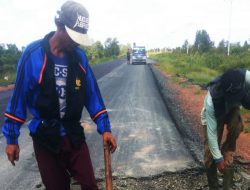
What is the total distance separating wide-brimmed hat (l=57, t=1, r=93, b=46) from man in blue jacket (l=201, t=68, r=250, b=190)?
55.1 inches

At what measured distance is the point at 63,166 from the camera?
2629 mm

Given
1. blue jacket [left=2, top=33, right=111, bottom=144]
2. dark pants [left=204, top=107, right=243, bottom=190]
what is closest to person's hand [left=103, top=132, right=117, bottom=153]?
blue jacket [left=2, top=33, right=111, bottom=144]

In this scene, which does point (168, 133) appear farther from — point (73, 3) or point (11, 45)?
point (11, 45)

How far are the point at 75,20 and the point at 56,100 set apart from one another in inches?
21.6

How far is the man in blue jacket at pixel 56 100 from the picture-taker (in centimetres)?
250

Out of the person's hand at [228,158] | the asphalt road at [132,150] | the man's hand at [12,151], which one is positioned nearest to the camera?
the man's hand at [12,151]

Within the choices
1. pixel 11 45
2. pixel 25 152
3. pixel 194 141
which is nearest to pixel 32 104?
pixel 25 152

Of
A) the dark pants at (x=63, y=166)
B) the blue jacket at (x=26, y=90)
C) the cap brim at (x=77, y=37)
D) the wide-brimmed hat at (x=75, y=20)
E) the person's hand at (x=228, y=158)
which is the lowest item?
the person's hand at (x=228, y=158)

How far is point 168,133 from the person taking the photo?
7.12 m

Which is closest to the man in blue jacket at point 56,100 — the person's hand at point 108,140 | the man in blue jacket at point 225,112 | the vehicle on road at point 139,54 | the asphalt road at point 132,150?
the person's hand at point 108,140

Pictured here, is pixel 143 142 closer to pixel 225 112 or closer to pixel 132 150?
pixel 132 150

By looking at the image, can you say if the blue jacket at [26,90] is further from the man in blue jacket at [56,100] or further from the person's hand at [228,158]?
the person's hand at [228,158]

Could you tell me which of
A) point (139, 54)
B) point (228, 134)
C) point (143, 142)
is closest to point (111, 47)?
point (139, 54)

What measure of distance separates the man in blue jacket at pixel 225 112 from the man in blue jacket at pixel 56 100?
4.29ft
